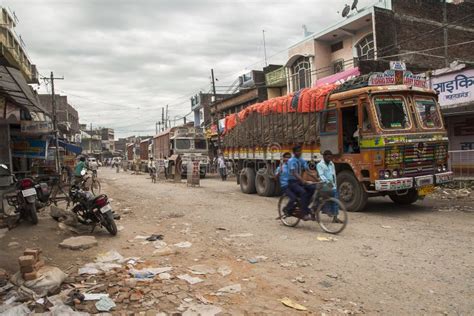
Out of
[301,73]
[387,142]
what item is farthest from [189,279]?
[301,73]

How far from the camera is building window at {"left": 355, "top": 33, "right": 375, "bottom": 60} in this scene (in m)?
22.6

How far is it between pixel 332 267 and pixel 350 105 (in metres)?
5.52

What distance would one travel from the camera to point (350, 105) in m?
9.92

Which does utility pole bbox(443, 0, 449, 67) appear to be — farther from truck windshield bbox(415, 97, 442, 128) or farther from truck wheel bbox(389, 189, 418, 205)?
truck wheel bbox(389, 189, 418, 205)

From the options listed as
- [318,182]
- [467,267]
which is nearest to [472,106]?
[318,182]

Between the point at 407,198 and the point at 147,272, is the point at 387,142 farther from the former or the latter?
the point at 147,272

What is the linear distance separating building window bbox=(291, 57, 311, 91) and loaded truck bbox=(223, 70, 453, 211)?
15215 millimetres

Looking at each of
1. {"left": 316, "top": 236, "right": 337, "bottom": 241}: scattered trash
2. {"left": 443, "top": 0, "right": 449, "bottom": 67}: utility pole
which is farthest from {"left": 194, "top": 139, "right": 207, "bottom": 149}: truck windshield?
{"left": 316, "top": 236, "right": 337, "bottom": 241}: scattered trash

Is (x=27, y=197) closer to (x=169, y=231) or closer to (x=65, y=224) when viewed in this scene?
(x=65, y=224)

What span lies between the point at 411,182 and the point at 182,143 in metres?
20.1

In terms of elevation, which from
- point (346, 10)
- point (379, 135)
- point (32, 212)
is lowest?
point (32, 212)

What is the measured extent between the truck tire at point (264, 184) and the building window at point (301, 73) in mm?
13507

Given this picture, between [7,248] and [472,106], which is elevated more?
[472,106]

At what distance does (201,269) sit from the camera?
5367mm
